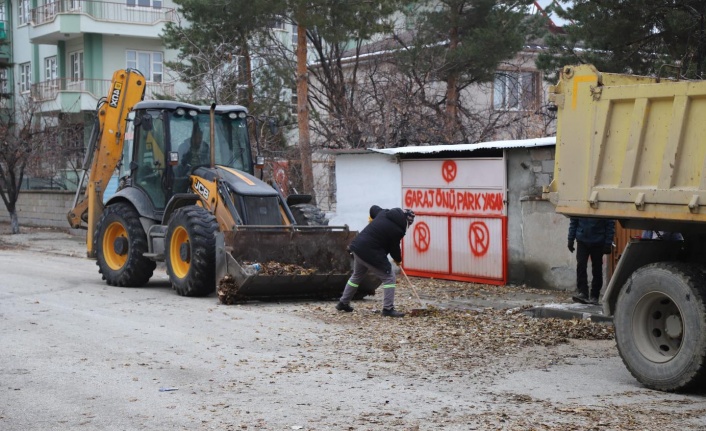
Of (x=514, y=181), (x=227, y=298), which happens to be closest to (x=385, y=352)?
(x=227, y=298)

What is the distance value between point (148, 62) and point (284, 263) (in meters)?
31.5

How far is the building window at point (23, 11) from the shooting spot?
47.5m

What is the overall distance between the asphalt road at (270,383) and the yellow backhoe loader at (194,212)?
56.6 inches

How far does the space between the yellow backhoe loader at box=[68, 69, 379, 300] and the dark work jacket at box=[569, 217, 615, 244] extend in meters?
3.12

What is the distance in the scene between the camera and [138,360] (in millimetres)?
9727

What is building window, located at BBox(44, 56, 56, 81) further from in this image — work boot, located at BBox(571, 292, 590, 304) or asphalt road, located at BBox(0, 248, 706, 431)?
work boot, located at BBox(571, 292, 590, 304)

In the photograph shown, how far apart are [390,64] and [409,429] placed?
22651mm

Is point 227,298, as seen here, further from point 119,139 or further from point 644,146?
point 644,146

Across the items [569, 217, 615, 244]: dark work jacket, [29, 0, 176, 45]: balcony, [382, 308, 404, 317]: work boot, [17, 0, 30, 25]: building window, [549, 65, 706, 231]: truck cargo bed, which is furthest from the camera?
[17, 0, 30, 25]: building window

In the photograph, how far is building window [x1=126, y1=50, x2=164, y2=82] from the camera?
43562 mm

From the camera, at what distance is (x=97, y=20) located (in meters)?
41.8

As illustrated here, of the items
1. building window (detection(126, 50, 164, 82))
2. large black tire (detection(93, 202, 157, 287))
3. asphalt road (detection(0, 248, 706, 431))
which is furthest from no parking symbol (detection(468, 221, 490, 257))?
building window (detection(126, 50, 164, 82))

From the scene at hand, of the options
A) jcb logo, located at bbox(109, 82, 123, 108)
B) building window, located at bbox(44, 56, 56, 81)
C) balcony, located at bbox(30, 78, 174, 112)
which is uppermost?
building window, located at bbox(44, 56, 56, 81)

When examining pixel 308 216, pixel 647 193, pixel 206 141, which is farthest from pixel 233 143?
pixel 647 193
